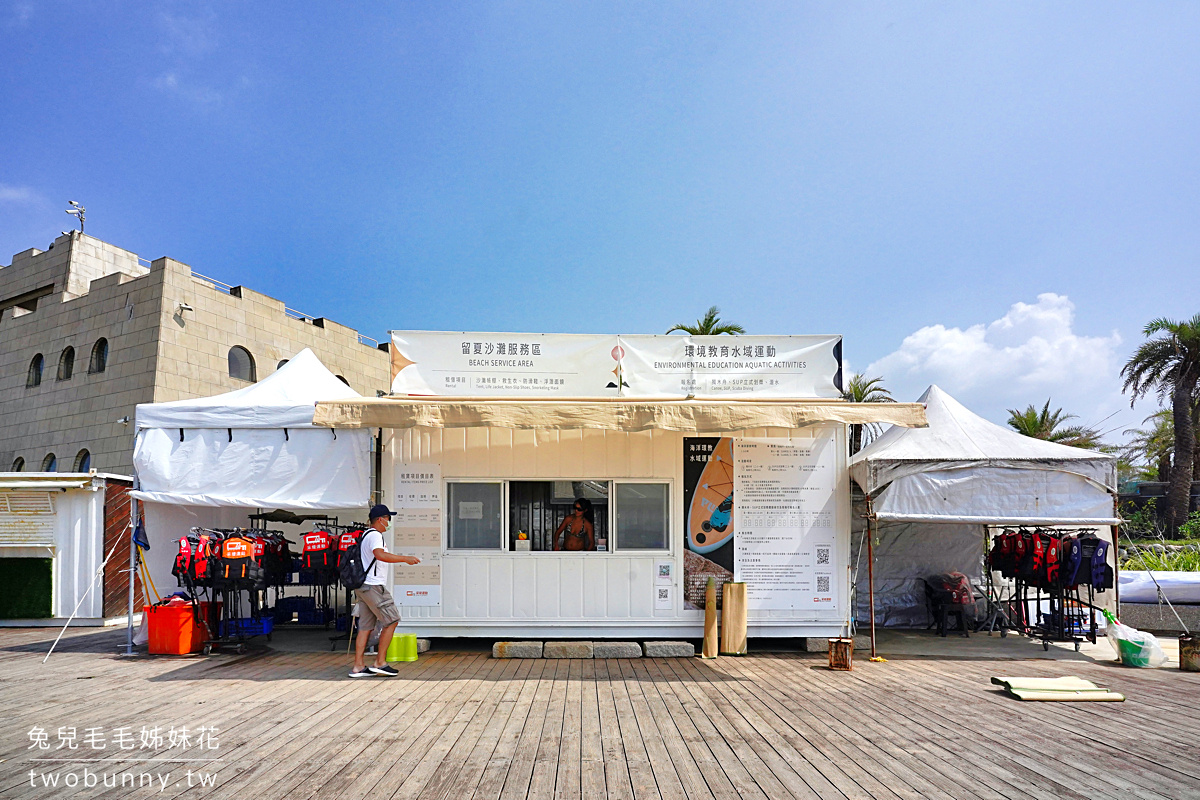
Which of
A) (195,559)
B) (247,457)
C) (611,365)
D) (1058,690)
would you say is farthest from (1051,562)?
(195,559)

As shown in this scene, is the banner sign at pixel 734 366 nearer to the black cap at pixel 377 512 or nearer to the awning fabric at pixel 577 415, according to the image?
the awning fabric at pixel 577 415

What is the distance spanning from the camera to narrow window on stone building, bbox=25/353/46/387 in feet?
73.8

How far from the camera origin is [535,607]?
871cm

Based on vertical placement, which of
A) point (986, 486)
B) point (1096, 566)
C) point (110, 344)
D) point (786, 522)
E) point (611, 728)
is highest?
point (110, 344)

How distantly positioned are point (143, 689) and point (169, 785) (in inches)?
121

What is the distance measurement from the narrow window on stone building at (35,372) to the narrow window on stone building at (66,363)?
1.58 metres

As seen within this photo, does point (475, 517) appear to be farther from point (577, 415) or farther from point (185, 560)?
point (185, 560)

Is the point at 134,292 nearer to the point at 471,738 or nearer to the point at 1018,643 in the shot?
the point at 471,738

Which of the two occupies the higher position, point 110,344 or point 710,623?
point 110,344

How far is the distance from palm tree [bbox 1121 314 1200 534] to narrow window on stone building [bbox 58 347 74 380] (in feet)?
105

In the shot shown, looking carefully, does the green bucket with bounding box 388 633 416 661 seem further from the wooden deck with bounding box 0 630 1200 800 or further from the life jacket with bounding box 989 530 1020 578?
the life jacket with bounding box 989 530 1020 578

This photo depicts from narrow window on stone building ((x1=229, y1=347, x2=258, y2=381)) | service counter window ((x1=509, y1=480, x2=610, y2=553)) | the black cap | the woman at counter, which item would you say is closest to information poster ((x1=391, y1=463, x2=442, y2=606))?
service counter window ((x1=509, y1=480, x2=610, y2=553))

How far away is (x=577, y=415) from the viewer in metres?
8.02

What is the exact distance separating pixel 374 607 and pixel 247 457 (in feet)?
8.44
